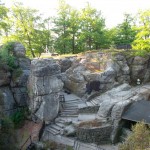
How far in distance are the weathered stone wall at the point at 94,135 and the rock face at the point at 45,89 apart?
14.7ft

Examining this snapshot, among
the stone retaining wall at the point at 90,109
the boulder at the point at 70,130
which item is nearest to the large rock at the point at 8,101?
the boulder at the point at 70,130

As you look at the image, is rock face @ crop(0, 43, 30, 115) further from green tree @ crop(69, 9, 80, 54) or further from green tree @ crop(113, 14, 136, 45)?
green tree @ crop(113, 14, 136, 45)

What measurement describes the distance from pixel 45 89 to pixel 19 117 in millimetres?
4205

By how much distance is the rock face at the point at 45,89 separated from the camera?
26.2 metres

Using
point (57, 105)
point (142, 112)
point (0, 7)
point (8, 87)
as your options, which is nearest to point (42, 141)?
point (57, 105)

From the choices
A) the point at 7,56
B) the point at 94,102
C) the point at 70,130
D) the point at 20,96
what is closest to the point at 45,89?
the point at 20,96

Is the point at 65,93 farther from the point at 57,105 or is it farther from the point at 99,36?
the point at 99,36

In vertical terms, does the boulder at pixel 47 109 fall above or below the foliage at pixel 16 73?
below

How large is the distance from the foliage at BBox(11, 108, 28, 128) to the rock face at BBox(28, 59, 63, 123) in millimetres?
1299

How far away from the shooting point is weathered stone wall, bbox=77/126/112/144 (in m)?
23.2

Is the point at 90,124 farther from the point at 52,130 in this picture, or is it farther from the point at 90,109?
the point at 52,130

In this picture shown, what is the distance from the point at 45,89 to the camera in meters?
26.4

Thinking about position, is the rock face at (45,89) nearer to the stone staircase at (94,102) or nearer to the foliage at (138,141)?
the stone staircase at (94,102)

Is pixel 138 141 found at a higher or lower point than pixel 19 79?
lower
